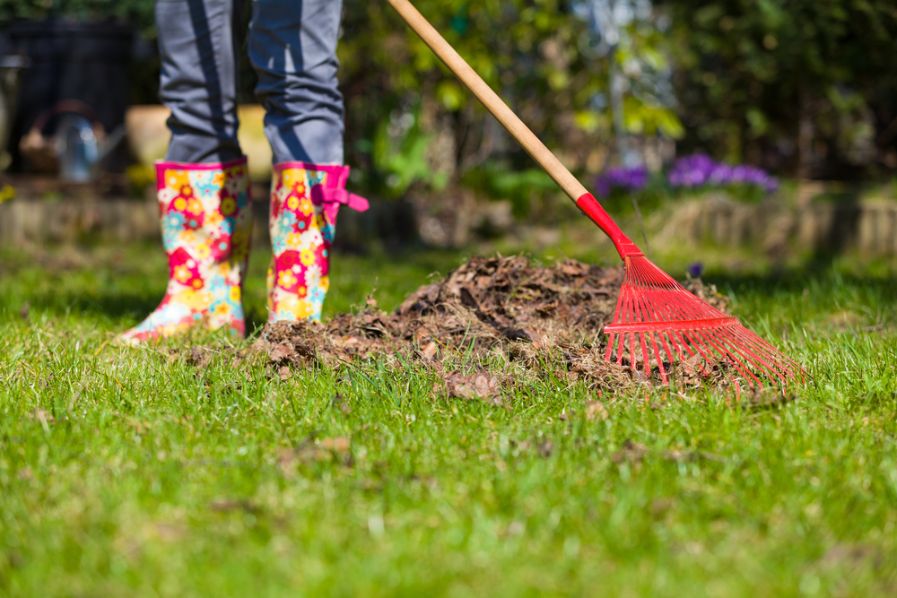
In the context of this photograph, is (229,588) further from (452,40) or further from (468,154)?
(468,154)

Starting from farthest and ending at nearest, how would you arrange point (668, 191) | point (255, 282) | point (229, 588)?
point (668, 191)
point (255, 282)
point (229, 588)

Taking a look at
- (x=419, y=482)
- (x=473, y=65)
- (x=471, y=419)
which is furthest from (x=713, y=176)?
(x=419, y=482)

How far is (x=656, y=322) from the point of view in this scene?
2496 mm

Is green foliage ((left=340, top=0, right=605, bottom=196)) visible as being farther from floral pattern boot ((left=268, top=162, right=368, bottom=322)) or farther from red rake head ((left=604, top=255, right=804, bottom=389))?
red rake head ((left=604, top=255, right=804, bottom=389))

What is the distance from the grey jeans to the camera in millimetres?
2834

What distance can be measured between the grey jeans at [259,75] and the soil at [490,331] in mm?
469

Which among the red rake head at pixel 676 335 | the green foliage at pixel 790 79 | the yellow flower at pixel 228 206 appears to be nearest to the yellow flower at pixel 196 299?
the yellow flower at pixel 228 206

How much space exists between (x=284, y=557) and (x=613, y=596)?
1.39ft

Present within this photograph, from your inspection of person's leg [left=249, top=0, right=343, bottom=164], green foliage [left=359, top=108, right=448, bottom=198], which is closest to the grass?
person's leg [left=249, top=0, right=343, bottom=164]

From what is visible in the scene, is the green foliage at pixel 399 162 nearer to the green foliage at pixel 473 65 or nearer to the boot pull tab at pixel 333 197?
the green foliage at pixel 473 65

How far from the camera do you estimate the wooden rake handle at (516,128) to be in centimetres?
262

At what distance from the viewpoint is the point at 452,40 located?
600 centimetres

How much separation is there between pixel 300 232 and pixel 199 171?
36 cm

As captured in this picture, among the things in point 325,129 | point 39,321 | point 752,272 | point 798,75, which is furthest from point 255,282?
point 798,75
